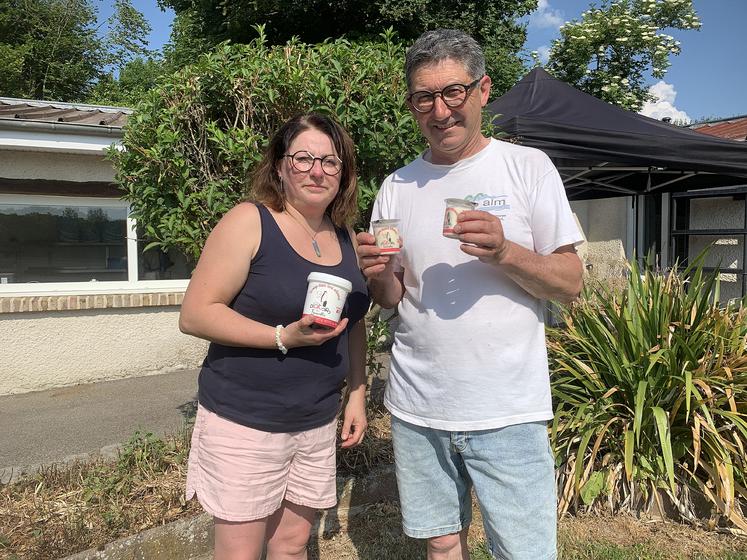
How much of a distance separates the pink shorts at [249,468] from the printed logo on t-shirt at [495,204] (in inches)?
36.1

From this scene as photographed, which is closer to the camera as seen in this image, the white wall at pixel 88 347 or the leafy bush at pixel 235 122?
the leafy bush at pixel 235 122

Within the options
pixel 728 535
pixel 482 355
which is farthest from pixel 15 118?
pixel 728 535

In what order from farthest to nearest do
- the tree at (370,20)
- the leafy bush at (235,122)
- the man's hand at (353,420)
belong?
1. the tree at (370,20)
2. the leafy bush at (235,122)
3. the man's hand at (353,420)

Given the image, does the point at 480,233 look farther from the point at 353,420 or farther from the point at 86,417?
the point at 86,417

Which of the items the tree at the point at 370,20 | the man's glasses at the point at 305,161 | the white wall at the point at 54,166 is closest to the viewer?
the man's glasses at the point at 305,161

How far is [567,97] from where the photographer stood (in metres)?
5.62

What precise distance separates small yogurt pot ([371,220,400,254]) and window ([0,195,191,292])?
4964 mm

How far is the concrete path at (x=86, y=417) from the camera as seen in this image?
411 cm

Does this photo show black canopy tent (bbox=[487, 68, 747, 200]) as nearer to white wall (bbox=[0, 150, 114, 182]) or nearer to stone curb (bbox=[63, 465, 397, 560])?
stone curb (bbox=[63, 465, 397, 560])

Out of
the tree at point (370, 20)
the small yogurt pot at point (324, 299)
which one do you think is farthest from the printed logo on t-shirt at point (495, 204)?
the tree at point (370, 20)

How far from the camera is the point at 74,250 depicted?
6258 mm

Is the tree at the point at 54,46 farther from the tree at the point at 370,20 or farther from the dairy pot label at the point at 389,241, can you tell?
the dairy pot label at the point at 389,241

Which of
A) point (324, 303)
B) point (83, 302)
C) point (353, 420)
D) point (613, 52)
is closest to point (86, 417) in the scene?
point (83, 302)

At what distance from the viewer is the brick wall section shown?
5.62 meters
